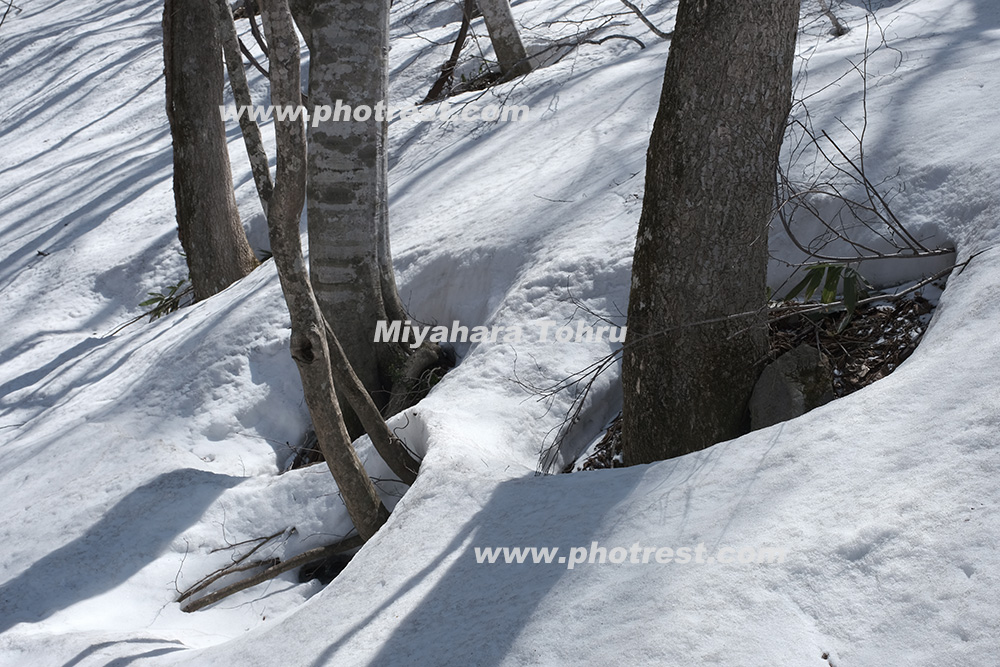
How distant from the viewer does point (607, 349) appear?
4.30m

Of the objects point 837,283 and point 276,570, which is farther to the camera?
point 276,570

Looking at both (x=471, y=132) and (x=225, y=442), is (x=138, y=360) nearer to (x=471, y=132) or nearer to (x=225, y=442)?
(x=225, y=442)

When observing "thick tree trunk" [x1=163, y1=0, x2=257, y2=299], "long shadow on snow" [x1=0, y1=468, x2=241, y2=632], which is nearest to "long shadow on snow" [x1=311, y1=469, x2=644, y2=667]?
"long shadow on snow" [x1=0, y1=468, x2=241, y2=632]

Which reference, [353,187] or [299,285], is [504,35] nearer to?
[353,187]

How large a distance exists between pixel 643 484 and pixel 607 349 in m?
1.59

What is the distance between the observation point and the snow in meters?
Answer: 2.04

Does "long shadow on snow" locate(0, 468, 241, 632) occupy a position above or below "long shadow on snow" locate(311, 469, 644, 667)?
below

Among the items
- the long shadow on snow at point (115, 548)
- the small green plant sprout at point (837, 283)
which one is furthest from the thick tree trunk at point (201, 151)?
the small green plant sprout at point (837, 283)

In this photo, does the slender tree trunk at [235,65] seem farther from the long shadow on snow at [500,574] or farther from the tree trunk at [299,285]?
the long shadow on snow at [500,574]

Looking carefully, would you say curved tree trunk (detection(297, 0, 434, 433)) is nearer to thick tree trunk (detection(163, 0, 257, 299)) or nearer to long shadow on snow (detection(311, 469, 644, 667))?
long shadow on snow (detection(311, 469, 644, 667))

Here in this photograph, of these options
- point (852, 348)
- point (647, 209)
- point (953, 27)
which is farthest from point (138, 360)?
point (953, 27)

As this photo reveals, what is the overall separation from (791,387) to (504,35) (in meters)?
7.30

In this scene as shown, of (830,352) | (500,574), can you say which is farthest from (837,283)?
(500,574)

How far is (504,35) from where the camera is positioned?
31.2ft
